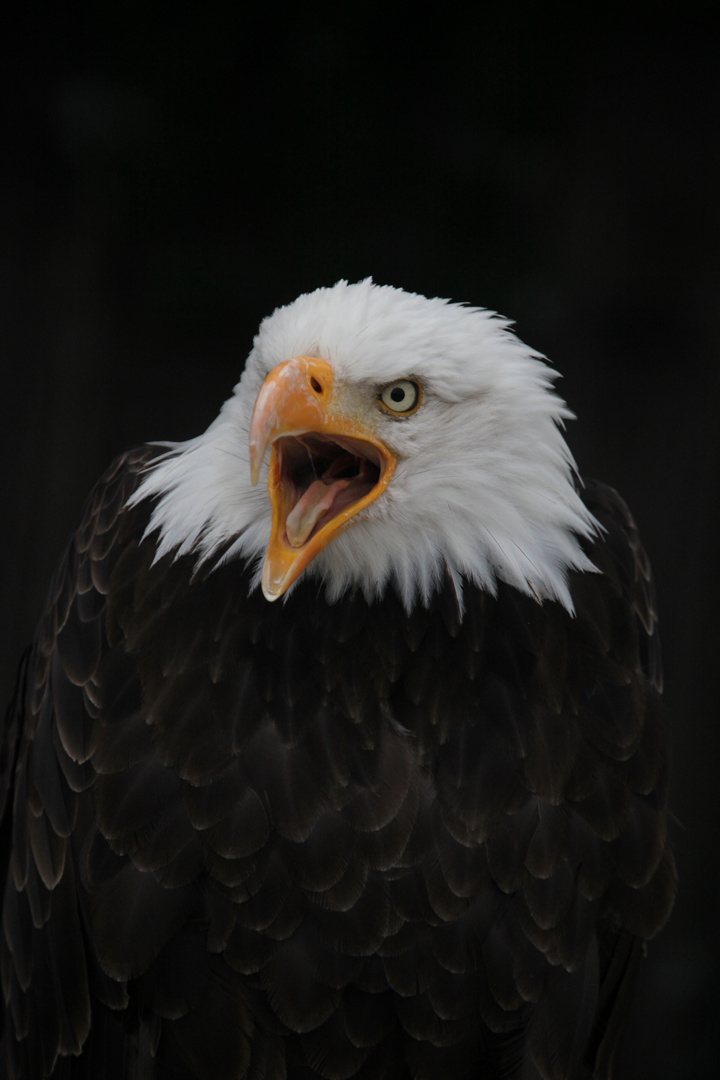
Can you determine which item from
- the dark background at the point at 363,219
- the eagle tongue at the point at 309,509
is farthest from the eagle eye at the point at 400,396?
the dark background at the point at 363,219

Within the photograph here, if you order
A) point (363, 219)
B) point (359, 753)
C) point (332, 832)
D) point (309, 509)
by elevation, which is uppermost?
point (363, 219)

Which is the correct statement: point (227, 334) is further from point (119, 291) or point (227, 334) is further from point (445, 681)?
point (445, 681)

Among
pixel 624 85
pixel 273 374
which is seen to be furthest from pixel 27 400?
pixel 624 85

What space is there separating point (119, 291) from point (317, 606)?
121 centimetres

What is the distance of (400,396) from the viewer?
4.84ft

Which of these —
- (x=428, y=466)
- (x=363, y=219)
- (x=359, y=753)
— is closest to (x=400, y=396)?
(x=428, y=466)

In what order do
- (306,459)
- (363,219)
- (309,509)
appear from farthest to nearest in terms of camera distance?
(363,219), (306,459), (309,509)

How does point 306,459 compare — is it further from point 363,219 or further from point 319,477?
point 363,219

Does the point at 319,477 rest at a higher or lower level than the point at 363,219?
lower

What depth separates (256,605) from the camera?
62.8 inches

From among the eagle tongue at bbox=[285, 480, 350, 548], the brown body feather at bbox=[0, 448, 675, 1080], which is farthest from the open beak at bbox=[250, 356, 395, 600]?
the brown body feather at bbox=[0, 448, 675, 1080]

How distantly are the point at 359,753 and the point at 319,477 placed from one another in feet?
1.34

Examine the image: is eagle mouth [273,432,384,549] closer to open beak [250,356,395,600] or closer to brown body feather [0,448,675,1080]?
open beak [250,356,395,600]

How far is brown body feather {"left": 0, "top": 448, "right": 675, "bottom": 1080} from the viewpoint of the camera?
1.55 meters
